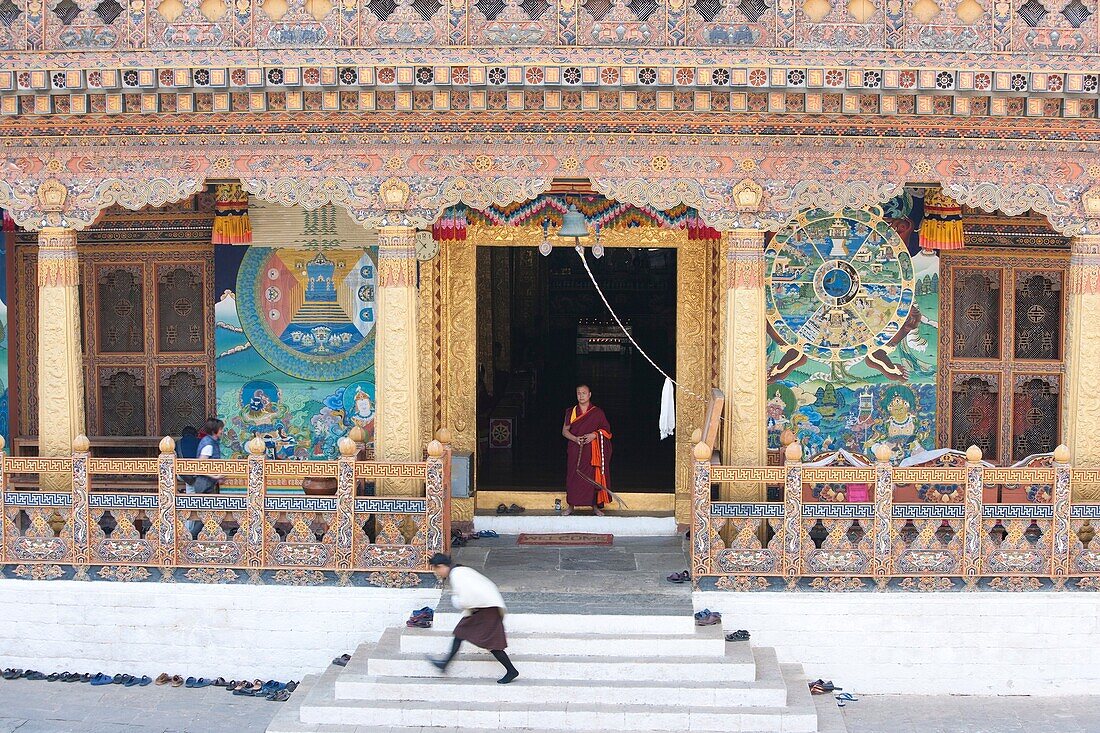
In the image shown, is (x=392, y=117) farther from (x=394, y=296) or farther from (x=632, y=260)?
(x=632, y=260)

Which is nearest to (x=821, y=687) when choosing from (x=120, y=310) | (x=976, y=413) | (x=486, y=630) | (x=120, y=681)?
(x=486, y=630)

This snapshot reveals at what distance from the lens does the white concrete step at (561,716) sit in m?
8.36

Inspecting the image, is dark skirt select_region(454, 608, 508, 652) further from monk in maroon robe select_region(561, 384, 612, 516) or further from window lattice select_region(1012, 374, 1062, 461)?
window lattice select_region(1012, 374, 1062, 461)

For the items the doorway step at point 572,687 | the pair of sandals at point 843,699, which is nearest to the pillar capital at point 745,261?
the doorway step at point 572,687

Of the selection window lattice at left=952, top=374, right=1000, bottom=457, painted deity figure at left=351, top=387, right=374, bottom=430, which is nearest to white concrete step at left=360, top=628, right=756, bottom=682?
painted deity figure at left=351, top=387, right=374, bottom=430

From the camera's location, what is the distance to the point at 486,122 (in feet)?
31.2

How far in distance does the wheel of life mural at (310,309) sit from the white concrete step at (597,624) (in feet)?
10.7

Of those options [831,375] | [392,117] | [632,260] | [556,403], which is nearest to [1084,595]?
[831,375]

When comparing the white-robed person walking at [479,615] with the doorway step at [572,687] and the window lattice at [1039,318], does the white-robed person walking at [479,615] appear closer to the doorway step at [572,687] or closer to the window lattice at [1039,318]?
the doorway step at [572,687]

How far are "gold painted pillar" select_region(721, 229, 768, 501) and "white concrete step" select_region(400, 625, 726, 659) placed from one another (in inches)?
51.4

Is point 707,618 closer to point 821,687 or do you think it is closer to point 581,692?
point 821,687

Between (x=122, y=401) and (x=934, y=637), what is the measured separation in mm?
7155

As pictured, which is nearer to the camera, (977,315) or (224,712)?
(224,712)

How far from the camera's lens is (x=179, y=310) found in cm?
1187
